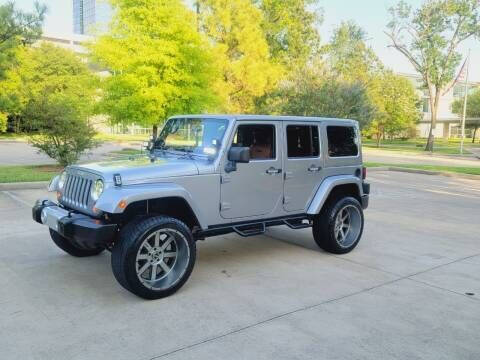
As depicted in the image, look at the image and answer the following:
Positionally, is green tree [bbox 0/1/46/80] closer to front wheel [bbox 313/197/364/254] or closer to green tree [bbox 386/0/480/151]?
front wheel [bbox 313/197/364/254]

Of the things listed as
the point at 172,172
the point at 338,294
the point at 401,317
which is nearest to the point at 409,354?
the point at 401,317

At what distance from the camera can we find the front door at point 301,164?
5.66 metres

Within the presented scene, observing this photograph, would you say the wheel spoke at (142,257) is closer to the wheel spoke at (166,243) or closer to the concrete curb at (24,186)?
the wheel spoke at (166,243)

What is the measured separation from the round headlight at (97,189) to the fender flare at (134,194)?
0.12 m

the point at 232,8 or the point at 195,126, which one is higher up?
the point at 232,8

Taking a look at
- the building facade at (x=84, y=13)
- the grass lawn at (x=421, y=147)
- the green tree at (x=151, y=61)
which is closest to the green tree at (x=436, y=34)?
the grass lawn at (x=421, y=147)

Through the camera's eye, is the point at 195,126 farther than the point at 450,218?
No

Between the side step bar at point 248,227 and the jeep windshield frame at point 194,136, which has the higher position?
the jeep windshield frame at point 194,136

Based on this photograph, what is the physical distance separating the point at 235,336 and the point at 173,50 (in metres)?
18.0

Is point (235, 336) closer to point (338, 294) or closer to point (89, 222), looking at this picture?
point (338, 294)

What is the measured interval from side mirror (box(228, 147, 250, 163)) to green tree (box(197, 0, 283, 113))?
83.9 ft

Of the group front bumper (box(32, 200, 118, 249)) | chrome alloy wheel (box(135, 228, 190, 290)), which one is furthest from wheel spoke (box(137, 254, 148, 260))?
front bumper (box(32, 200, 118, 249))

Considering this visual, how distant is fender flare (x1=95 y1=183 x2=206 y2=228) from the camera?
4.22m

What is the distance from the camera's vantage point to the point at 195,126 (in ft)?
17.9
